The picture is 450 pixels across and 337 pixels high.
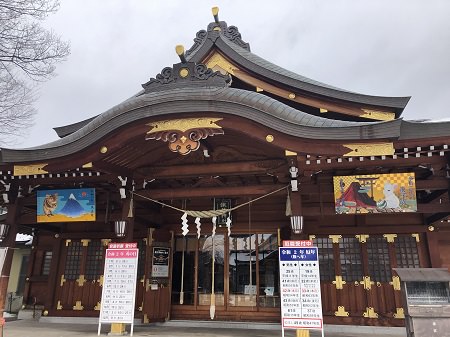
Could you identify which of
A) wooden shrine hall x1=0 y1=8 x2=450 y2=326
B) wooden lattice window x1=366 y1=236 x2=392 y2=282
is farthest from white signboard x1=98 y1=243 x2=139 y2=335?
wooden lattice window x1=366 y1=236 x2=392 y2=282

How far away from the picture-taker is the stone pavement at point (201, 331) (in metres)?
9.02

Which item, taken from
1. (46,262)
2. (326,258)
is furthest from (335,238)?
(46,262)

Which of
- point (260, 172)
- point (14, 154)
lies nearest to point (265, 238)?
point (260, 172)

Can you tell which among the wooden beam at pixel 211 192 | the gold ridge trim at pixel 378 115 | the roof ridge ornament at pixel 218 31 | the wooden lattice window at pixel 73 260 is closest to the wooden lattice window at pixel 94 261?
the wooden lattice window at pixel 73 260

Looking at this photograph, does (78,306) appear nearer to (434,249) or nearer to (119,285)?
(119,285)

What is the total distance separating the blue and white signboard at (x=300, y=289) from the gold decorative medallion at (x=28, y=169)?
6117 mm

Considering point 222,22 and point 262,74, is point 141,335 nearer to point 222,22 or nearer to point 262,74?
point 262,74

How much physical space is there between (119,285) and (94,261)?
4072mm

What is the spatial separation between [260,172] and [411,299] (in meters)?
4.09

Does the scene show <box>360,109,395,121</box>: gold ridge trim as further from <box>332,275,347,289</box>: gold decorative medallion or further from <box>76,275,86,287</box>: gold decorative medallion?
<box>76,275,86,287</box>: gold decorative medallion

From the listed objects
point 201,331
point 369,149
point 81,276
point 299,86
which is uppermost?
point 299,86

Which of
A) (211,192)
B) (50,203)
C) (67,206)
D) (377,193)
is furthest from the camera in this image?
(50,203)

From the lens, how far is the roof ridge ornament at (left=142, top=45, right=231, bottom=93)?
852cm

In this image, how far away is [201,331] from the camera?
953 cm
